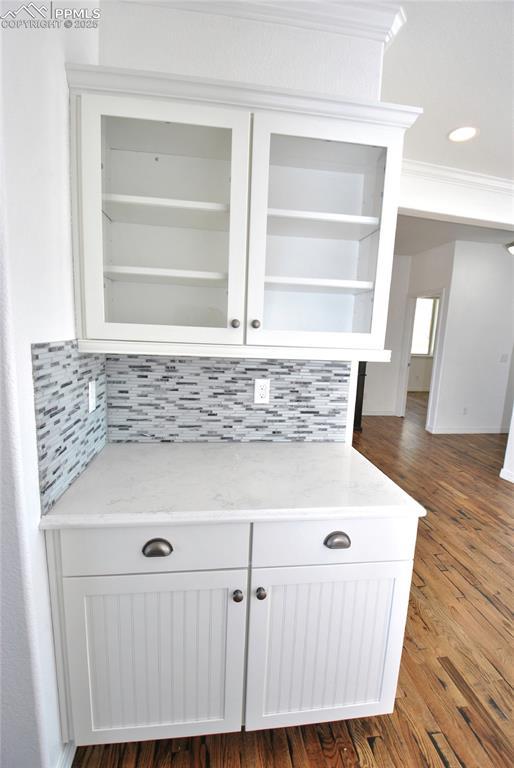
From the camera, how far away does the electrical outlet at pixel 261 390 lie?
4.98ft

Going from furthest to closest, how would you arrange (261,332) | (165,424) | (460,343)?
(460,343) → (165,424) → (261,332)

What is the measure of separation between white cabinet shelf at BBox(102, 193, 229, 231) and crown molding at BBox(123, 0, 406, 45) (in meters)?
0.77

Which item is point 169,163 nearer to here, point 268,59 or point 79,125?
point 79,125

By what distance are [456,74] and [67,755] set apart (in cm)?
315

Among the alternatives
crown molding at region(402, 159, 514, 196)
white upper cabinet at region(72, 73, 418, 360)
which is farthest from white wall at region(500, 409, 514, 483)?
white upper cabinet at region(72, 73, 418, 360)

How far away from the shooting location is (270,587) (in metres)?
1.05

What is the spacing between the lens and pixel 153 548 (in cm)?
96

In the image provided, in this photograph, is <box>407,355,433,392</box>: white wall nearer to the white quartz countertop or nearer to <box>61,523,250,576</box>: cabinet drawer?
the white quartz countertop

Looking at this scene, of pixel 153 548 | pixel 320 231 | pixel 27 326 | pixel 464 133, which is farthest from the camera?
pixel 464 133

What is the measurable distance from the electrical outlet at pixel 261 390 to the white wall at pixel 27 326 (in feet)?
2.53

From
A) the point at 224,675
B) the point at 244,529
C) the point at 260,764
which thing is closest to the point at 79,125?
the point at 244,529

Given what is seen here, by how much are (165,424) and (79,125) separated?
1.07 meters

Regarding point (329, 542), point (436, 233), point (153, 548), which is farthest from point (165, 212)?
point (436, 233)

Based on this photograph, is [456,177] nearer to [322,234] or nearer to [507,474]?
[322,234]
